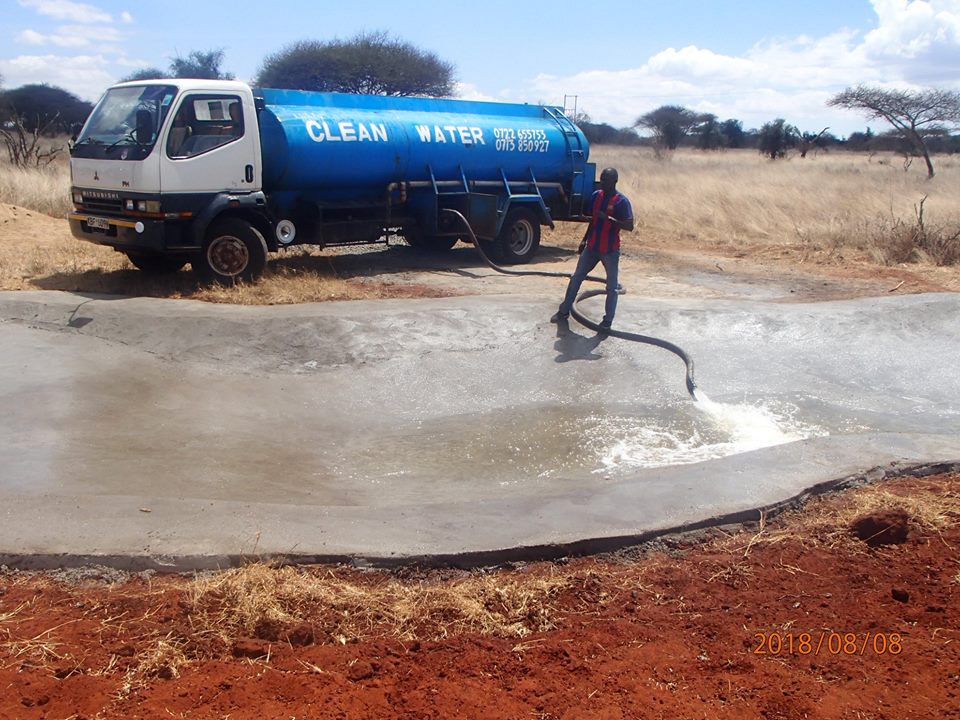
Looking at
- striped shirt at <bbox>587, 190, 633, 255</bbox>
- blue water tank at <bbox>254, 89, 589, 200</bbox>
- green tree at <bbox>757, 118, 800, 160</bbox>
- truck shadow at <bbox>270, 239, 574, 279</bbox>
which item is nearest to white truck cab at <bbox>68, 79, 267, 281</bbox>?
blue water tank at <bbox>254, 89, 589, 200</bbox>

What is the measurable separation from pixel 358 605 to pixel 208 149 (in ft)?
26.0

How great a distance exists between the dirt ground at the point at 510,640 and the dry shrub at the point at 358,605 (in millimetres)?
11

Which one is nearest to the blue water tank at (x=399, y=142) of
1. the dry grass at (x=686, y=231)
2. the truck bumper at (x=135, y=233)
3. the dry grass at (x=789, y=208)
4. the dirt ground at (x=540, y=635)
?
the dry grass at (x=686, y=231)

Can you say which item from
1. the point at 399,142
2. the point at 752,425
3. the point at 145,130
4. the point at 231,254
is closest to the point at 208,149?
the point at 145,130

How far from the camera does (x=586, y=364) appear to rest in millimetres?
8531

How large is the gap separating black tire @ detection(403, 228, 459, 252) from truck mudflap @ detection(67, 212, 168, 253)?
5.04 meters

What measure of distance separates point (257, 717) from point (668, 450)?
427 cm

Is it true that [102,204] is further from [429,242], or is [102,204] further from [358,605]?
[358,605]

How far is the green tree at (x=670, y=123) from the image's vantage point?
185 ft

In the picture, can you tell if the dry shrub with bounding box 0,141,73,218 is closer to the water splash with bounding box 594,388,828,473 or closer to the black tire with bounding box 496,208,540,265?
the black tire with bounding box 496,208,540,265

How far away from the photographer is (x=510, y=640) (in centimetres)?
404

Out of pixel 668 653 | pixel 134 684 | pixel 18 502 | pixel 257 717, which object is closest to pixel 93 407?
pixel 18 502

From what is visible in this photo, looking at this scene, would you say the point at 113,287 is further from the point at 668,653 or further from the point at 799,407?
the point at 668,653

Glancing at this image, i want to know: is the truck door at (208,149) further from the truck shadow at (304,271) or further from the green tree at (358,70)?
the green tree at (358,70)
